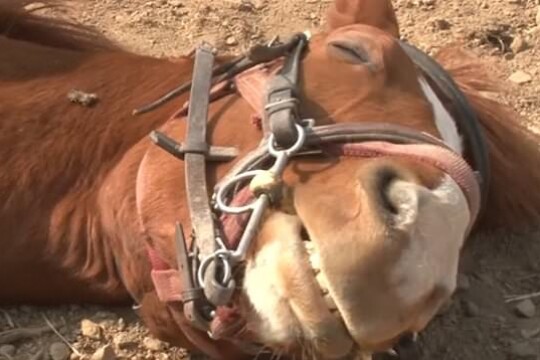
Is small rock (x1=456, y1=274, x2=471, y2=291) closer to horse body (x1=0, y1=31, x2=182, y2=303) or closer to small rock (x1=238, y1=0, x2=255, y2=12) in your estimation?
horse body (x1=0, y1=31, x2=182, y2=303)

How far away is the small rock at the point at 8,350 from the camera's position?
310cm

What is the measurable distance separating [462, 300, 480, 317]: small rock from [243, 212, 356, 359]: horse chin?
3.11 feet

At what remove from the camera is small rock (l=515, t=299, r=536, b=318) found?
3311 millimetres

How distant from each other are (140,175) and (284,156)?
42 cm

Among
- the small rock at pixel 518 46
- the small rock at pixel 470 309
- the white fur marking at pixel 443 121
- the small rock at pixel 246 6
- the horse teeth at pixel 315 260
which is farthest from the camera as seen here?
the small rock at pixel 246 6

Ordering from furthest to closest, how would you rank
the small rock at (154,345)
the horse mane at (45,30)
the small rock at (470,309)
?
the horse mane at (45,30)
the small rock at (470,309)
the small rock at (154,345)

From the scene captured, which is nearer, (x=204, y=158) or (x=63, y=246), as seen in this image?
(x=204, y=158)

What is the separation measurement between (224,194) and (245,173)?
2.3 inches

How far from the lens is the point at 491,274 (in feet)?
11.3

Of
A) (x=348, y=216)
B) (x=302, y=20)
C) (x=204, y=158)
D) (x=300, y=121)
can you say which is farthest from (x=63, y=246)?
(x=302, y=20)

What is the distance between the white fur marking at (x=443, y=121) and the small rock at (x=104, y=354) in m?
0.95

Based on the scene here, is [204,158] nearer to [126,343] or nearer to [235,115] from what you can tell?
[235,115]

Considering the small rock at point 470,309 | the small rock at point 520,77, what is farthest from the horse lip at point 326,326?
the small rock at point 520,77

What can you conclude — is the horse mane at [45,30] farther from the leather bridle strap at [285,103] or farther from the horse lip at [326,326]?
the horse lip at [326,326]
